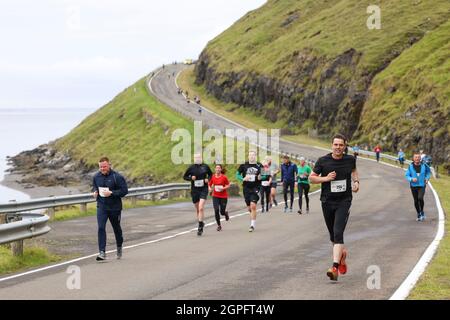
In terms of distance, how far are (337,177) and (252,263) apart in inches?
106

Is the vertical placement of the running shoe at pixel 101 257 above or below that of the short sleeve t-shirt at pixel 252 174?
below

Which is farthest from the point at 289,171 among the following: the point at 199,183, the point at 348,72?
the point at 348,72

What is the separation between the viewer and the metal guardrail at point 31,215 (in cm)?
1299

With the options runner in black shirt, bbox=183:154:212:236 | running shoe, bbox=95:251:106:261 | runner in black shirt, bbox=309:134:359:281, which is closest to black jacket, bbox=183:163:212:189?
runner in black shirt, bbox=183:154:212:236

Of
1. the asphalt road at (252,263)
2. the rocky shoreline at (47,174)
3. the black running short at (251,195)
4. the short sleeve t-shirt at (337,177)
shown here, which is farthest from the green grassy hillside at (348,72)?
the short sleeve t-shirt at (337,177)

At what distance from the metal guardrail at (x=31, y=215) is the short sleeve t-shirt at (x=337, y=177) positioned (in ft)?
19.5

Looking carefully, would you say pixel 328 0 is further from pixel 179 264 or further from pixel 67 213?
pixel 179 264

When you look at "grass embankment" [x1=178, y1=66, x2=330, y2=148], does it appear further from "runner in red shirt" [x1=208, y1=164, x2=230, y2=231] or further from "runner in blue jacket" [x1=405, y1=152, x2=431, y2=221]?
"runner in red shirt" [x1=208, y1=164, x2=230, y2=231]

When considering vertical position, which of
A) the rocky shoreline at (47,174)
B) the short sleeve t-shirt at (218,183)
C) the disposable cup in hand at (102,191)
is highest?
Answer: the disposable cup in hand at (102,191)

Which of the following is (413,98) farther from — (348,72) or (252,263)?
(252,263)

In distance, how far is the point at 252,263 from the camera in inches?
486

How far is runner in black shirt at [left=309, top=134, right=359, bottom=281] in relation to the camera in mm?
10367

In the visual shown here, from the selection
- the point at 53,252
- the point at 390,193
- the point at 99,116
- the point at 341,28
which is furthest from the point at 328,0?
the point at 53,252

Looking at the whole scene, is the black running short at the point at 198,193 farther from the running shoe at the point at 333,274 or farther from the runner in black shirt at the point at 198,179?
the running shoe at the point at 333,274
